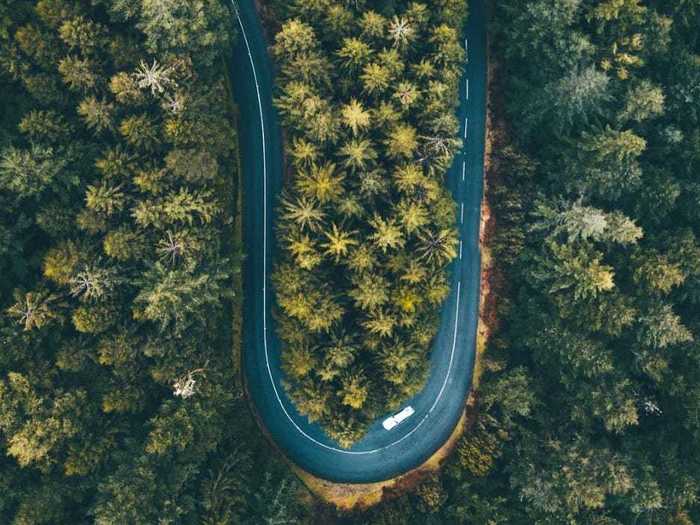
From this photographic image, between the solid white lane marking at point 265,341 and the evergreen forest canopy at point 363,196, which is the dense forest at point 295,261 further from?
the solid white lane marking at point 265,341

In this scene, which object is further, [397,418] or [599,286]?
[397,418]

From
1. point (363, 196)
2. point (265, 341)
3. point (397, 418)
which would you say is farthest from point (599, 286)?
point (265, 341)

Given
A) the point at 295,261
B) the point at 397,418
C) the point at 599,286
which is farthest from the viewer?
the point at 397,418

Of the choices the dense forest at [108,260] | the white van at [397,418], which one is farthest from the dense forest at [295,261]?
the white van at [397,418]

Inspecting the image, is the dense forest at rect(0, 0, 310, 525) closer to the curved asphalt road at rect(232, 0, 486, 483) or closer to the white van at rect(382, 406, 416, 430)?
the curved asphalt road at rect(232, 0, 486, 483)

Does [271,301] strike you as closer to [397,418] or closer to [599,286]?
[397,418]
